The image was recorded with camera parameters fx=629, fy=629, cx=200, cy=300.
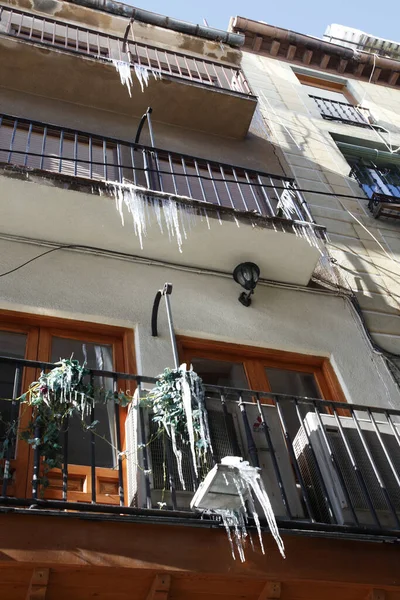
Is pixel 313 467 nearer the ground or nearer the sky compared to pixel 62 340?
nearer the ground

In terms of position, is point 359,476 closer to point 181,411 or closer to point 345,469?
point 345,469

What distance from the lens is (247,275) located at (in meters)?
6.71

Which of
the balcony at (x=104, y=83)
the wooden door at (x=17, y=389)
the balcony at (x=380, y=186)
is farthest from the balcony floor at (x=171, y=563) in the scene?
the balcony at (x=104, y=83)

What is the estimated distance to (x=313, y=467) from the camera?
447cm

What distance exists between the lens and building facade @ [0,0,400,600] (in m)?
3.62

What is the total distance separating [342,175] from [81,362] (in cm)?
594

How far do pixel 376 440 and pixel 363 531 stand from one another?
0.95 m

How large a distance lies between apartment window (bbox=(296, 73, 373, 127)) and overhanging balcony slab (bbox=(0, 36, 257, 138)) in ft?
9.40

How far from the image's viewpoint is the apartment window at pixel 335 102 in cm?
1231

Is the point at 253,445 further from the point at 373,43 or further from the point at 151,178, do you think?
the point at 373,43

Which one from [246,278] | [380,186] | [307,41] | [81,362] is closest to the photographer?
[81,362]

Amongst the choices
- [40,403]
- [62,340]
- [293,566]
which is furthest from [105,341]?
[293,566]

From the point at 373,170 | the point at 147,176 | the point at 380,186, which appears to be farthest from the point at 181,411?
the point at 373,170

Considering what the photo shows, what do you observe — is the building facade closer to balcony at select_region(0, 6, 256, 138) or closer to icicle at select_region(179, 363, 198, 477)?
balcony at select_region(0, 6, 256, 138)
